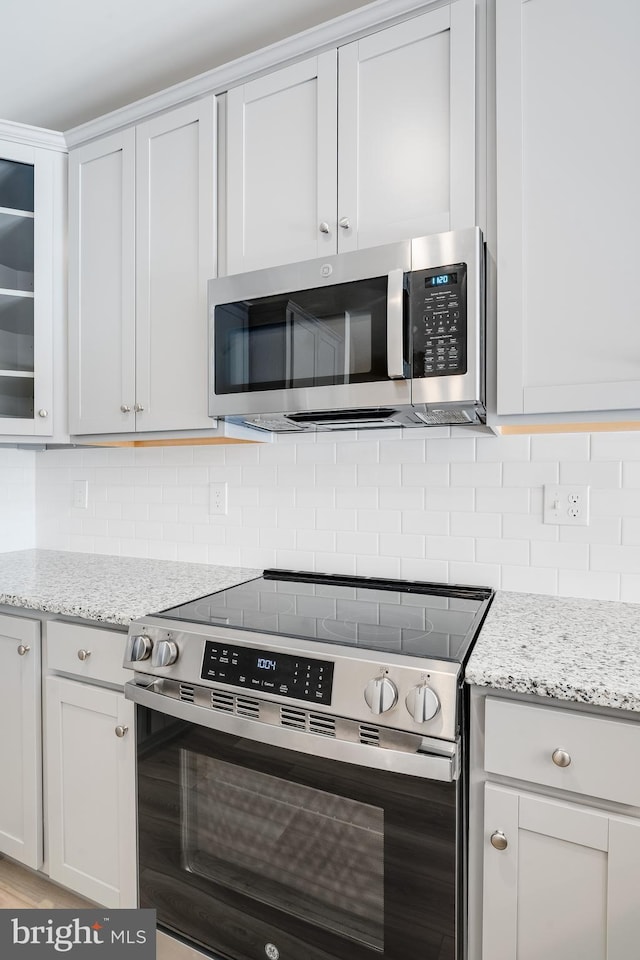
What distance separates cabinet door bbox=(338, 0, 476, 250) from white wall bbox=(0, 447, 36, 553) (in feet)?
5.90

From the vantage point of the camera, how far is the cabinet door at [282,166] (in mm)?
1503

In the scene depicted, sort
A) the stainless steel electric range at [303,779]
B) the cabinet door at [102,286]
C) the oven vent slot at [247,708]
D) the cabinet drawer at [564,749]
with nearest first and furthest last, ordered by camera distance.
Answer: the cabinet drawer at [564,749] < the stainless steel electric range at [303,779] < the oven vent slot at [247,708] < the cabinet door at [102,286]

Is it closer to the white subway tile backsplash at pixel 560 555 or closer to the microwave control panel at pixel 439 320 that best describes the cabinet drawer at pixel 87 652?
the microwave control panel at pixel 439 320

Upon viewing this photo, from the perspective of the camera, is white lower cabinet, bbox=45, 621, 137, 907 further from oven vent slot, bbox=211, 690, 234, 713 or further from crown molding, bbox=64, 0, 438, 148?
crown molding, bbox=64, 0, 438, 148

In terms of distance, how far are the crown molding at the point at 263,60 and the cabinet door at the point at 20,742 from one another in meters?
1.66

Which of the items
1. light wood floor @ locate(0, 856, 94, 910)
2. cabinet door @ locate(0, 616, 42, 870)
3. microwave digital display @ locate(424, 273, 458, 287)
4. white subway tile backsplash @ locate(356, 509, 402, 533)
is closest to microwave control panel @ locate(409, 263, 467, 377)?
microwave digital display @ locate(424, 273, 458, 287)

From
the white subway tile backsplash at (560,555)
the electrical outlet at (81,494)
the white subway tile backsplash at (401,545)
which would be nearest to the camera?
the white subway tile backsplash at (560,555)

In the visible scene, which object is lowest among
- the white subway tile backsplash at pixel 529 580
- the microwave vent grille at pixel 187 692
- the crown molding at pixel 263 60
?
the microwave vent grille at pixel 187 692

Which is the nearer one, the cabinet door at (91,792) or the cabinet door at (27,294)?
the cabinet door at (91,792)

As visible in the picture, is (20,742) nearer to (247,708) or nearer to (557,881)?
(247,708)

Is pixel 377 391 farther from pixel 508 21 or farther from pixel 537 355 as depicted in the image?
pixel 508 21

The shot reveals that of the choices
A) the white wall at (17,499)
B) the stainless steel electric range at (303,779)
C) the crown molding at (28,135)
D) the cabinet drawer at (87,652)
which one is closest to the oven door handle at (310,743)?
the stainless steel electric range at (303,779)

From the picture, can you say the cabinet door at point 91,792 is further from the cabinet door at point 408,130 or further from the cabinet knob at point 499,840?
the cabinet door at point 408,130

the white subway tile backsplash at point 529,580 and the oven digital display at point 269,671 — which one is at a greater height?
the white subway tile backsplash at point 529,580
